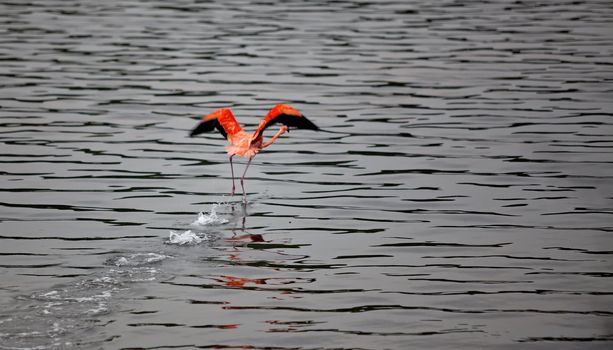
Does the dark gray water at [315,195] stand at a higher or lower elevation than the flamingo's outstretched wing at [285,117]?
lower

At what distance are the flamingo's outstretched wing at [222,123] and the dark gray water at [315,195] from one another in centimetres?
87

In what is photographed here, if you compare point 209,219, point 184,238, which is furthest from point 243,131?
point 184,238

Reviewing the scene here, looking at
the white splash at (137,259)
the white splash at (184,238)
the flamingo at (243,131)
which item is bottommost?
the white splash at (137,259)

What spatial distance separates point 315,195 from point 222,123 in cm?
148

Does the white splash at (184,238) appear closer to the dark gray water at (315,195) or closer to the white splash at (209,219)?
the dark gray water at (315,195)

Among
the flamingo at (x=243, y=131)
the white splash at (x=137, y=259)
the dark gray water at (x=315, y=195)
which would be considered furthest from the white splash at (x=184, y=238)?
the flamingo at (x=243, y=131)

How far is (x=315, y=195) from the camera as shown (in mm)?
13562

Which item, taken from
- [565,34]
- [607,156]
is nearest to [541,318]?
[607,156]

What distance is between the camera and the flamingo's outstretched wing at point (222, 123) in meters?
13.2

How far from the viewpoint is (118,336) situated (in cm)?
852

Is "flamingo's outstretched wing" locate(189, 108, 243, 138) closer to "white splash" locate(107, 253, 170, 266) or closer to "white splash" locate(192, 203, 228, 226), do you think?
"white splash" locate(192, 203, 228, 226)

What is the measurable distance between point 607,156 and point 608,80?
6.40 m

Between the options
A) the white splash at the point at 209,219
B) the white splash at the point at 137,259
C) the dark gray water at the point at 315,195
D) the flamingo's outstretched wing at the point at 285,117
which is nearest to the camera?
the dark gray water at the point at 315,195

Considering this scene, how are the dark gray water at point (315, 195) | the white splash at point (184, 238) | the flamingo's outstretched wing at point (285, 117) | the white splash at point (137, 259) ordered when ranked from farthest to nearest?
the flamingo's outstretched wing at point (285, 117)
the white splash at point (184, 238)
the white splash at point (137, 259)
the dark gray water at point (315, 195)
